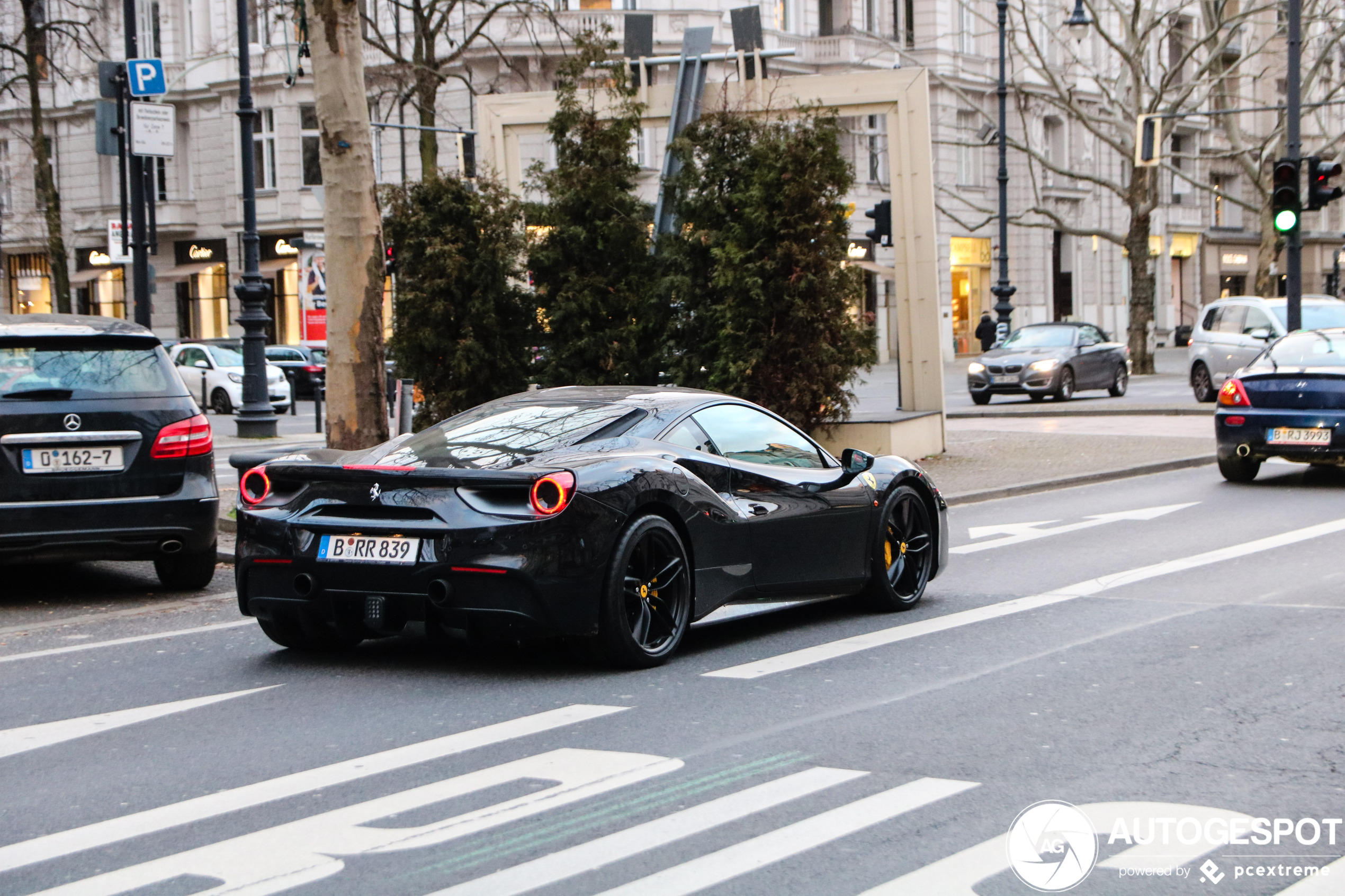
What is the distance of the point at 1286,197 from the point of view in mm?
22250

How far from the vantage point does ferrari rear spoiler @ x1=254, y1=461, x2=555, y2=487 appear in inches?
274

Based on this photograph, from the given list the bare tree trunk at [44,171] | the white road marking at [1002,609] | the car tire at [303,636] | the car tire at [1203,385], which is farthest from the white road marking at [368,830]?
the bare tree trunk at [44,171]

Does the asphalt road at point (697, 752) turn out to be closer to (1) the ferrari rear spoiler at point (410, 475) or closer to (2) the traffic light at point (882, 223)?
(1) the ferrari rear spoiler at point (410, 475)

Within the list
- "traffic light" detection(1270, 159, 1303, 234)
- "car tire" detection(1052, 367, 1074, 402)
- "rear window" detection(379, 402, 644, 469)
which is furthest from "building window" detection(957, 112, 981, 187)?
"rear window" detection(379, 402, 644, 469)

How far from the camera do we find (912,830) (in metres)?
4.79

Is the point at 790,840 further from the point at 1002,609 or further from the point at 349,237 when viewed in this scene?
the point at 349,237

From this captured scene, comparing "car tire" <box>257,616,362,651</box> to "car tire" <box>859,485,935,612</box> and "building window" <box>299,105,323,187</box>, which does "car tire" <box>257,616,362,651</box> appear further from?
"building window" <box>299,105,323,187</box>

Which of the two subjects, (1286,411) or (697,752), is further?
(1286,411)

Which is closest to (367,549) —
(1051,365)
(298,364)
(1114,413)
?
(1114,413)

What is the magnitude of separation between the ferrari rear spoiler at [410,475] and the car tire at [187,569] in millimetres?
2988

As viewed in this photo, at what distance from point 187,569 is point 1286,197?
54.5 feet

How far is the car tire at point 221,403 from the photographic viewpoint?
33.5 meters

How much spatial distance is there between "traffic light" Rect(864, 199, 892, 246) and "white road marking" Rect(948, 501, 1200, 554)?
6458 mm

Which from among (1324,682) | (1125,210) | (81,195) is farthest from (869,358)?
(1125,210)
